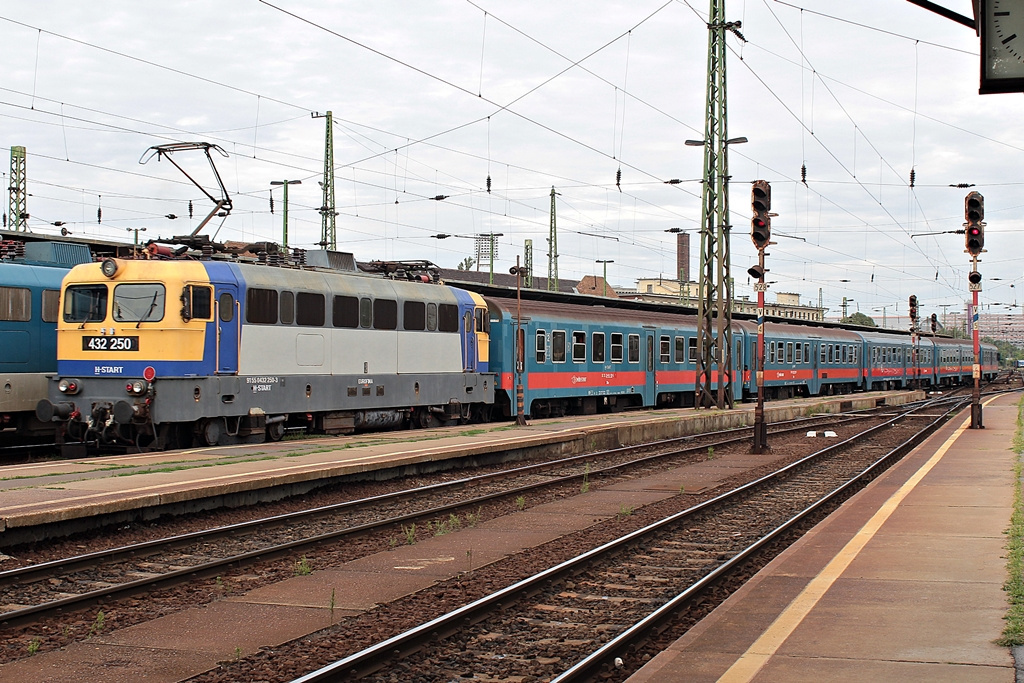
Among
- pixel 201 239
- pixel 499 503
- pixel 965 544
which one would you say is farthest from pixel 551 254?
pixel 965 544

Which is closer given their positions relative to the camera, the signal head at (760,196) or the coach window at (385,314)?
the signal head at (760,196)

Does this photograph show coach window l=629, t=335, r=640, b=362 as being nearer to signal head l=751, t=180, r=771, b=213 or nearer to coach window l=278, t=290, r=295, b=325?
signal head l=751, t=180, r=771, b=213

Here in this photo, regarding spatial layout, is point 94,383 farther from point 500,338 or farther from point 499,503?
point 500,338

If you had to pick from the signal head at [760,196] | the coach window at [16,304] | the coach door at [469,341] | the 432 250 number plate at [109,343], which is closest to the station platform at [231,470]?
the coach door at [469,341]

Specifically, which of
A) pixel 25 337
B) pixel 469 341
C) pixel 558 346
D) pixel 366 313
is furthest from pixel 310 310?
pixel 558 346

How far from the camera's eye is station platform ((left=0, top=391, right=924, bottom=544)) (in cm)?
1153

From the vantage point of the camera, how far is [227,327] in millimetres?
19031

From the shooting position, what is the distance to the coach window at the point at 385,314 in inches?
906

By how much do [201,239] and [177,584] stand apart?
11.4 metres

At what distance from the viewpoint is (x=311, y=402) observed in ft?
69.4

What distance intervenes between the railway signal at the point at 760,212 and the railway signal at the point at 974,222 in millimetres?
6388

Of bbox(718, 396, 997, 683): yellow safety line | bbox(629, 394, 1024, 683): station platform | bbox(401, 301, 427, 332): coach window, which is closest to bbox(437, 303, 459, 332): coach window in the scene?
bbox(401, 301, 427, 332): coach window

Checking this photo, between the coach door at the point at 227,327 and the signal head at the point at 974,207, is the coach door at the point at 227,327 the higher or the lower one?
the lower one

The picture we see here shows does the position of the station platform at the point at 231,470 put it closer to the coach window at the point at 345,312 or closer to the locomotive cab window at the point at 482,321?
the coach window at the point at 345,312
